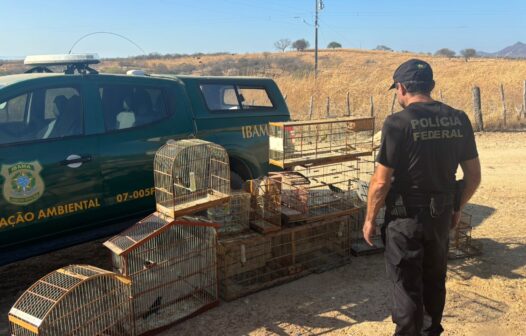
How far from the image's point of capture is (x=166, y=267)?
4047mm

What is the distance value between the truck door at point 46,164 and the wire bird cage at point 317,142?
1907 millimetres

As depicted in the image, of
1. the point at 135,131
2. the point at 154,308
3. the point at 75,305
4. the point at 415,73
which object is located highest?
the point at 415,73

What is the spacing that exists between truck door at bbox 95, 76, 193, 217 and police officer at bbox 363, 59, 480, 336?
2573mm

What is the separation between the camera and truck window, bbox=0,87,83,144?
167 inches

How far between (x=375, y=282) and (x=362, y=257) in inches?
25.8

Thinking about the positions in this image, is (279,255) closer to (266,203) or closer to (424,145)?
(266,203)

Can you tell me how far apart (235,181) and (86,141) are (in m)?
1.85

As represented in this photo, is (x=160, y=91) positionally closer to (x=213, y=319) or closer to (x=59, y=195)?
(x=59, y=195)

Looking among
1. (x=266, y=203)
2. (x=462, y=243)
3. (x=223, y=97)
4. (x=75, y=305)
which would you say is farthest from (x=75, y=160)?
(x=462, y=243)

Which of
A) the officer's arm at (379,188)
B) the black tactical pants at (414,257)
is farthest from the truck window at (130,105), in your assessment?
the black tactical pants at (414,257)

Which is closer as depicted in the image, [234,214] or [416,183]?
[416,183]

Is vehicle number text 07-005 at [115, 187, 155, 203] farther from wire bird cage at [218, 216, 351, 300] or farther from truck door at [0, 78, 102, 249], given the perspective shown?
wire bird cage at [218, 216, 351, 300]

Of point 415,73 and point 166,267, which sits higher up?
point 415,73

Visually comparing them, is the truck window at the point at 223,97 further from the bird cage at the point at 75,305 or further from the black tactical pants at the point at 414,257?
the black tactical pants at the point at 414,257
